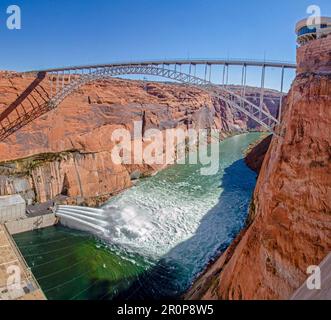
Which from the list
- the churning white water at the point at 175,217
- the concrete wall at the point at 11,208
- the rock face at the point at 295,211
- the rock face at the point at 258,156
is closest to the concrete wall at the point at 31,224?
the concrete wall at the point at 11,208

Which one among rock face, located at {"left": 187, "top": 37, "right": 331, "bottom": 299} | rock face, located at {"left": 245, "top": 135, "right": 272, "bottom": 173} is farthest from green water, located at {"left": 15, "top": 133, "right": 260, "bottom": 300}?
rock face, located at {"left": 245, "top": 135, "right": 272, "bottom": 173}

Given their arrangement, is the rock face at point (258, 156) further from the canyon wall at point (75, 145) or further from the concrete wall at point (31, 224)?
the concrete wall at point (31, 224)

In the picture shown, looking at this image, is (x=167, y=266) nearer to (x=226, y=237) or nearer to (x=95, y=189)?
(x=226, y=237)

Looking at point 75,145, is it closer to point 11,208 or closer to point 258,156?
point 11,208

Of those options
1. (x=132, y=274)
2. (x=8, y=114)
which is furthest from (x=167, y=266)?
(x=8, y=114)

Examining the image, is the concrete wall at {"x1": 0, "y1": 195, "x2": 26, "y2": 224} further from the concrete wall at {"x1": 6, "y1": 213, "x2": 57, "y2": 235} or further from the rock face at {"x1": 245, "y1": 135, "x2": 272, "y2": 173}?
the rock face at {"x1": 245, "y1": 135, "x2": 272, "y2": 173}

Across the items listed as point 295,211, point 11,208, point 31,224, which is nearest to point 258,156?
point 31,224
